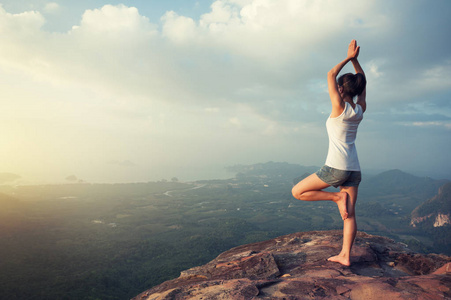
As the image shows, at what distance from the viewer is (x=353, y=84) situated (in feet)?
12.8

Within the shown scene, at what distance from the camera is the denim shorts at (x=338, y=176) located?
155 inches

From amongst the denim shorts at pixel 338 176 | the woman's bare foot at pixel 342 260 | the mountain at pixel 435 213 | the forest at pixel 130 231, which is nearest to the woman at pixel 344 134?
the denim shorts at pixel 338 176

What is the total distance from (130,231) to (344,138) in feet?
324

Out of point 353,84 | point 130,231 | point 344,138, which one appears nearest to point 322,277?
point 344,138

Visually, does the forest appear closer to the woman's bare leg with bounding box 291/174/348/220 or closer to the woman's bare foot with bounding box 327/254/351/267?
the woman's bare foot with bounding box 327/254/351/267

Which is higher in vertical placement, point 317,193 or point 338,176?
point 338,176

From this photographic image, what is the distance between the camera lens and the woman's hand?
4125mm

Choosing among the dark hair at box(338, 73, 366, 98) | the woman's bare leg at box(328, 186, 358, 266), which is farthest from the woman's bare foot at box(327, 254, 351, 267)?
the dark hair at box(338, 73, 366, 98)

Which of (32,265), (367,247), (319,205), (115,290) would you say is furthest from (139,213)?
(367,247)

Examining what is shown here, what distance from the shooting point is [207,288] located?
13.0 feet

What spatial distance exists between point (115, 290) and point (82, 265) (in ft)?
49.1

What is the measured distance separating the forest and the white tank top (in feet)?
198

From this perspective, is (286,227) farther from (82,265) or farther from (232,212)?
(82,265)

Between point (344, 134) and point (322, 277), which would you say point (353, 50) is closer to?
point (344, 134)
